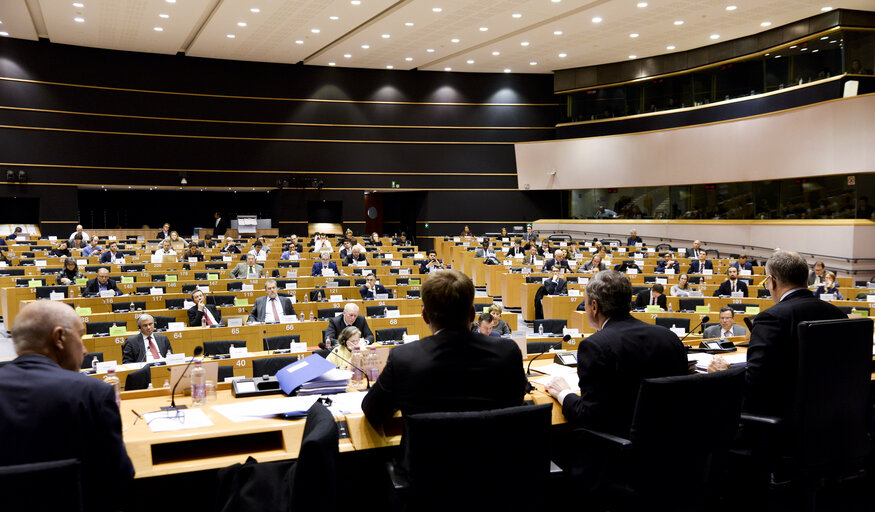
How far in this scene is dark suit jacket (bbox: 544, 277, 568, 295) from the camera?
11.9 meters

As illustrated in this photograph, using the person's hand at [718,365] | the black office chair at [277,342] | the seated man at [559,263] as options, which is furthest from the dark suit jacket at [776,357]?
the seated man at [559,263]

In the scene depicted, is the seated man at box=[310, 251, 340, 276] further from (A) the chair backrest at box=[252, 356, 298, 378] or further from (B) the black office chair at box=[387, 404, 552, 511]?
(B) the black office chair at box=[387, 404, 552, 511]

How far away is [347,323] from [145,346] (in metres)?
2.19

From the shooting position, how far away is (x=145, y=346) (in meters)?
7.16

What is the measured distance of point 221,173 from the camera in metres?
22.6

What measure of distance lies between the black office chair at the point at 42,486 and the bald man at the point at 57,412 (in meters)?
0.18

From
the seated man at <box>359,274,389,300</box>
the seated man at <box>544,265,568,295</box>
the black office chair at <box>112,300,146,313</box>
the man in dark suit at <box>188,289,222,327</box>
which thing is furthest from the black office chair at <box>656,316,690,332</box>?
the black office chair at <box>112,300,146,313</box>

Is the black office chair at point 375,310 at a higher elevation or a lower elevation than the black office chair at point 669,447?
lower

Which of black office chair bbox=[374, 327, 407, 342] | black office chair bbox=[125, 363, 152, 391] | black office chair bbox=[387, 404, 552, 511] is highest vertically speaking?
black office chair bbox=[387, 404, 552, 511]

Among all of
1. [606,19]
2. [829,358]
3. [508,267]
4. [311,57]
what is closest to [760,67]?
[606,19]

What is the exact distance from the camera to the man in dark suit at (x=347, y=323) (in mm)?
7688

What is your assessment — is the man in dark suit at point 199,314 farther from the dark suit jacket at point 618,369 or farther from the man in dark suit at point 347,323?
the dark suit jacket at point 618,369

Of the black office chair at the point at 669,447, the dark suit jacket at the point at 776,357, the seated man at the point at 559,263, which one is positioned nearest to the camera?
the black office chair at the point at 669,447

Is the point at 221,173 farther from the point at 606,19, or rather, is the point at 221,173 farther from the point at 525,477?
the point at 525,477
